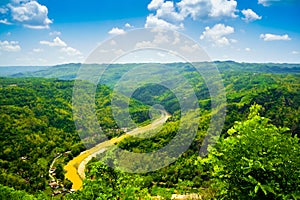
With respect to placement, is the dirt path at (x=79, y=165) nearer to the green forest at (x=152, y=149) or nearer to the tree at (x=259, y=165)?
the green forest at (x=152, y=149)

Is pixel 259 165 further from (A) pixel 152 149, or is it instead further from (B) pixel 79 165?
(B) pixel 79 165

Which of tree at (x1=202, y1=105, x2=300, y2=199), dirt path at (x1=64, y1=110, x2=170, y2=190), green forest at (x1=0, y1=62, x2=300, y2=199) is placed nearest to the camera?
tree at (x1=202, y1=105, x2=300, y2=199)

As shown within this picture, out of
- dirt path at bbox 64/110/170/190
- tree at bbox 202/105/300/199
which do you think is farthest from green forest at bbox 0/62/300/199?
dirt path at bbox 64/110/170/190

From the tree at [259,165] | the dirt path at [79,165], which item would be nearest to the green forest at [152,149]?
the tree at [259,165]

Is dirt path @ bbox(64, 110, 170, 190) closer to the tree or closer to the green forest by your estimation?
the green forest

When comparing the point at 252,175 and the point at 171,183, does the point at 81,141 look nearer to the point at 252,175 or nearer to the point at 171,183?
the point at 171,183

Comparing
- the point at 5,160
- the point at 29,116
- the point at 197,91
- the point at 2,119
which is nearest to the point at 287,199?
the point at 5,160

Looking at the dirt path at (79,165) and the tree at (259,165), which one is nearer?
the tree at (259,165)

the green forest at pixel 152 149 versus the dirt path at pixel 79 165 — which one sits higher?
the green forest at pixel 152 149

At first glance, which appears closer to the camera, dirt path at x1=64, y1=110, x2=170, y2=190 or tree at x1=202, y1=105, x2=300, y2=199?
tree at x1=202, y1=105, x2=300, y2=199
